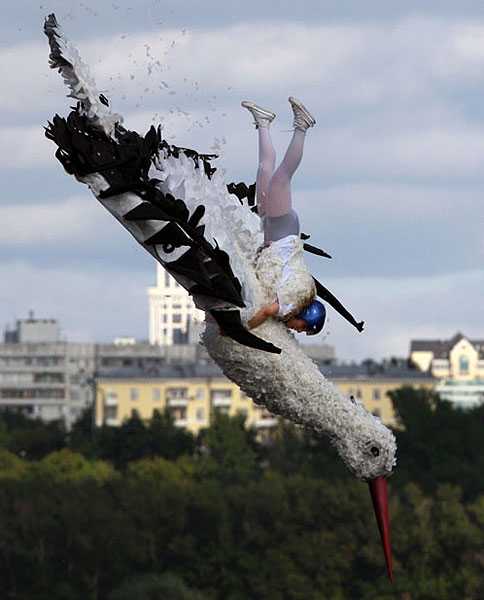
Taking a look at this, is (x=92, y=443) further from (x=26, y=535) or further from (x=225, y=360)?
(x=225, y=360)

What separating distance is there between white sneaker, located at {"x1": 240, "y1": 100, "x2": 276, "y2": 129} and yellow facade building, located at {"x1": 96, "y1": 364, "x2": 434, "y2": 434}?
158101 millimetres

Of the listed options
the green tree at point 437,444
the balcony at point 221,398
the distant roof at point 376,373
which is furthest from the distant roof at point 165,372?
the green tree at point 437,444

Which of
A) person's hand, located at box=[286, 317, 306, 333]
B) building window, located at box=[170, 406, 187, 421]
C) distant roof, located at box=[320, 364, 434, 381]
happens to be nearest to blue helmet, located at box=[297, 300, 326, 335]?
person's hand, located at box=[286, 317, 306, 333]

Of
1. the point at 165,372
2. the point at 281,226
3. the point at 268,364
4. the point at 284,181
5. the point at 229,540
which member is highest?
the point at 165,372

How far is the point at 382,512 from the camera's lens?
19.4 m

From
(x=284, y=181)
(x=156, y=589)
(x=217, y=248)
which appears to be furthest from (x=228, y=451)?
(x=217, y=248)

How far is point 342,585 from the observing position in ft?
284

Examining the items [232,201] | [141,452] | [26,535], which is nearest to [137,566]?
[26,535]

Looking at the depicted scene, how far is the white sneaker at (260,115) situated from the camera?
64.1ft

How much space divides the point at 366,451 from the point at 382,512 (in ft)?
1.48

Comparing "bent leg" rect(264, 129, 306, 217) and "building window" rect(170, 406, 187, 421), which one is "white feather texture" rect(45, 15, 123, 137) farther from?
"building window" rect(170, 406, 187, 421)

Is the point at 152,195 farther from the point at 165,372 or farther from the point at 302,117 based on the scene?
the point at 165,372

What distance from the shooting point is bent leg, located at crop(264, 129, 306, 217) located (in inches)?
763

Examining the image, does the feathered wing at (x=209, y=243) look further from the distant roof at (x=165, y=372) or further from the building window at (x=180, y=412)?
the distant roof at (x=165, y=372)
